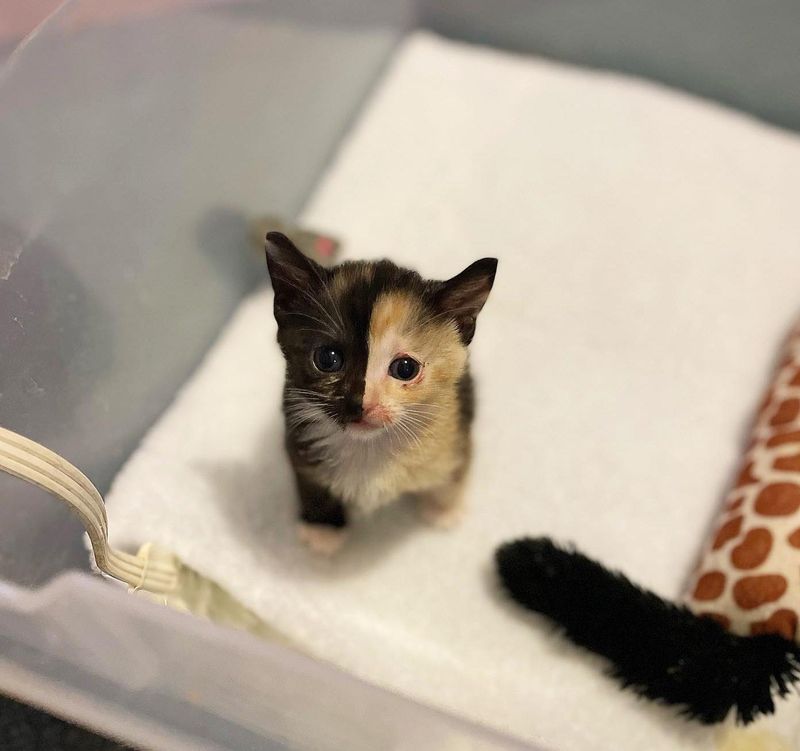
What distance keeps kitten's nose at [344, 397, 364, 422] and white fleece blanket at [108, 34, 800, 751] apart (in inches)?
13.9

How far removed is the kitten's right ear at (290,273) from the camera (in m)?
0.68

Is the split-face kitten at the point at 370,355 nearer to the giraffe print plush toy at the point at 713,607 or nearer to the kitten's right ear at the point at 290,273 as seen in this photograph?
the kitten's right ear at the point at 290,273

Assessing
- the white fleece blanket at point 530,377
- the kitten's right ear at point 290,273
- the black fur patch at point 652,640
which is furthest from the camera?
the white fleece blanket at point 530,377

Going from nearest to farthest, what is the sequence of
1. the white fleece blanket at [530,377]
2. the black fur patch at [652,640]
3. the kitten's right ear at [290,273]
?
the kitten's right ear at [290,273], the black fur patch at [652,640], the white fleece blanket at [530,377]

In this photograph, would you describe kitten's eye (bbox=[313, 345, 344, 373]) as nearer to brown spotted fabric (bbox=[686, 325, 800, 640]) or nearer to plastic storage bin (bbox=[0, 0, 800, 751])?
plastic storage bin (bbox=[0, 0, 800, 751])

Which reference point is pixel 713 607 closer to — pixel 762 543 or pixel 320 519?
pixel 762 543

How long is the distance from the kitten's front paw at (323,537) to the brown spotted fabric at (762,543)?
0.40m

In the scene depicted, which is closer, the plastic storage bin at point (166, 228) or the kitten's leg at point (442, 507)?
the plastic storage bin at point (166, 228)

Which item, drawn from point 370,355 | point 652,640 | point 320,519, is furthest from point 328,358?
point 652,640

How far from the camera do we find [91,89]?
3.17 ft

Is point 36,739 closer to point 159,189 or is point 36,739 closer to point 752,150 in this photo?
point 159,189

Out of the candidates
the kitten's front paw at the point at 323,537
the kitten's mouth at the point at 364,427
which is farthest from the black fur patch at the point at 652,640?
the kitten's mouth at the point at 364,427

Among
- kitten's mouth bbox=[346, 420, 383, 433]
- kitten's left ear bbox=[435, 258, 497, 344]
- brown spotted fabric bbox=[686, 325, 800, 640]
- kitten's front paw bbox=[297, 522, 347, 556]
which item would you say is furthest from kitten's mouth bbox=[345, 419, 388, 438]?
brown spotted fabric bbox=[686, 325, 800, 640]

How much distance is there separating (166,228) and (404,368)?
0.53 meters
